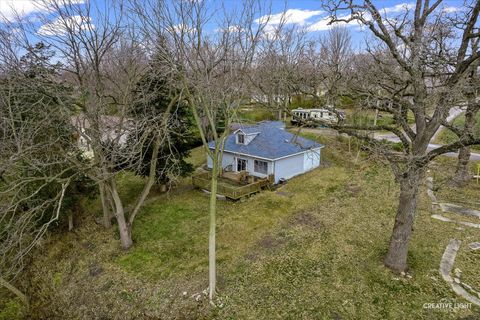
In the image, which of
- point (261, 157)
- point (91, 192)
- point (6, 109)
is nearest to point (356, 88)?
point (261, 157)

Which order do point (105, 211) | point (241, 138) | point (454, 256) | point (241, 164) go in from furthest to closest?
point (241, 138) < point (241, 164) < point (105, 211) < point (454, 256)

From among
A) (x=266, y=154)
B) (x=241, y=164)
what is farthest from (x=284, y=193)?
(x=241, y=164)

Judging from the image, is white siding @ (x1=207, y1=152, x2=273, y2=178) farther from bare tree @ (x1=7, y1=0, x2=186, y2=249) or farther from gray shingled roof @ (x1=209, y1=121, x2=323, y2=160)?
bare tree @ (x1=7, y1=0, x2=186, y2=249)

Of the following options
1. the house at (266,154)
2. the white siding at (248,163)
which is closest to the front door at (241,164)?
the house at (266,154)

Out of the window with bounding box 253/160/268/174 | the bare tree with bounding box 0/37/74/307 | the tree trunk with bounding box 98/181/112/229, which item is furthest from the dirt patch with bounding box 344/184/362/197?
the bare tree with bounding box 0/37/74/307

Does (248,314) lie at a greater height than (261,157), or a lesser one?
lesser

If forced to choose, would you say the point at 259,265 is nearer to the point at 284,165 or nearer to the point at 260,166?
the point at 260,166

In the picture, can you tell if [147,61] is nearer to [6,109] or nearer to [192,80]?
→ [192,80]
